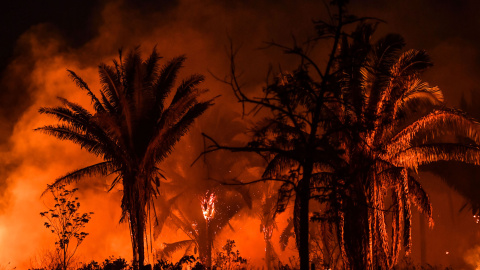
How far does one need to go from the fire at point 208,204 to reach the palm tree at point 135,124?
1235 centimetres

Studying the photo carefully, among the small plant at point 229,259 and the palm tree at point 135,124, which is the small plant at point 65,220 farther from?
the small plant at point 229,259

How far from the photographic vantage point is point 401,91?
1546 cm

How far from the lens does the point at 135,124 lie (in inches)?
591

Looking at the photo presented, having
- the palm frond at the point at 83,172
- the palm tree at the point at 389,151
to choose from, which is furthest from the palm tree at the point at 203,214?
the palm tree at the point at 389,151

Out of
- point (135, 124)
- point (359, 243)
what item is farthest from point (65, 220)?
point (359, 243)

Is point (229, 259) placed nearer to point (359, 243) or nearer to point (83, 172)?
point (359, 243)

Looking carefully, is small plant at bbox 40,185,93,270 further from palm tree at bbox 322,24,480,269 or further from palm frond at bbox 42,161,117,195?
palm tree at bbox 322,24,480,269

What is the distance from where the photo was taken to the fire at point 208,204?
1089 inches

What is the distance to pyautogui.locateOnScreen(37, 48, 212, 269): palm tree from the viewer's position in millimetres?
14641

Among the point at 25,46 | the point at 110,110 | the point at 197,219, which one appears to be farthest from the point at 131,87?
the point at 25,46

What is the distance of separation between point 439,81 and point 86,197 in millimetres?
23871

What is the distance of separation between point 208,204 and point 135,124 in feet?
44.2

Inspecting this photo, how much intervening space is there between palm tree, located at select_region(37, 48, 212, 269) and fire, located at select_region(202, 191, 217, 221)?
12.3 metres

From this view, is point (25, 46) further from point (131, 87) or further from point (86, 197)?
point (131, 87)
